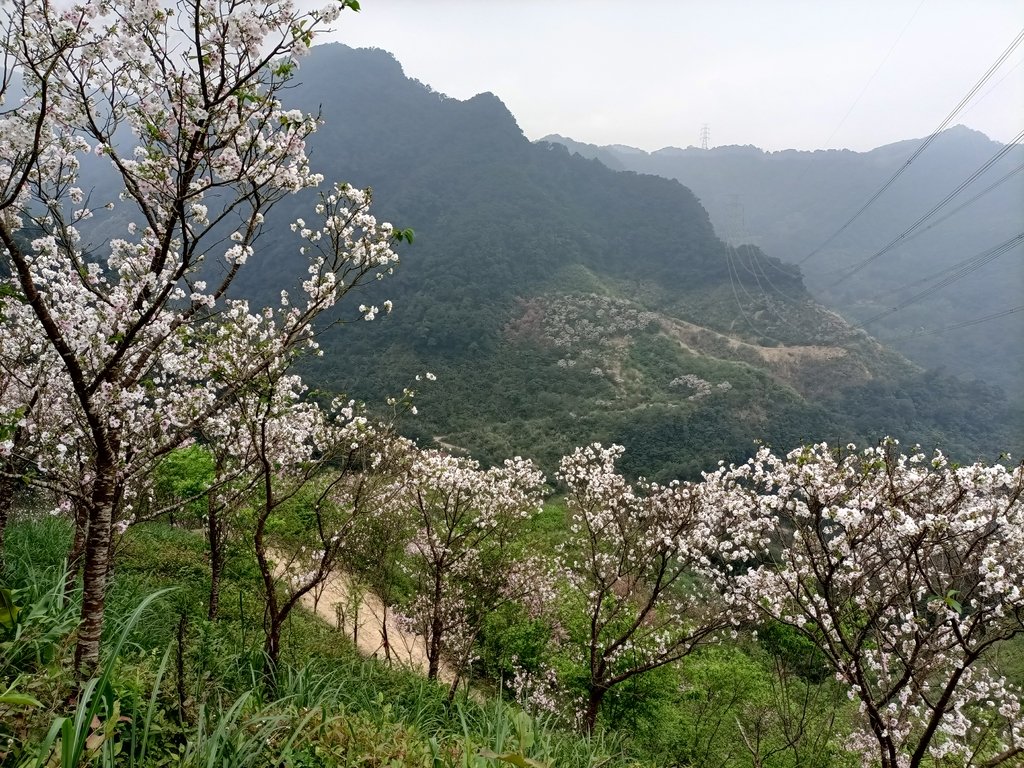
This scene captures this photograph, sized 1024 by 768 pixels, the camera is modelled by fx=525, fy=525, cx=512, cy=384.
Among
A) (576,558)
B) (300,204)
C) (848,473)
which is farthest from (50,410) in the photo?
(300,204)

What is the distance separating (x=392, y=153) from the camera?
13512 centimetres

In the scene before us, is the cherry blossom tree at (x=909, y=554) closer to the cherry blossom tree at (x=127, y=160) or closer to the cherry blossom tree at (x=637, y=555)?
the cherry blossom tree at (x=637, y=555)

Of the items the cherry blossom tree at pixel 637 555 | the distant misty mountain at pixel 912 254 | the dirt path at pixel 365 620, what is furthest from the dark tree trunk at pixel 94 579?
the distant misty mountain at pixel 912 254

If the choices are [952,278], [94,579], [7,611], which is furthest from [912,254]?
[7,611]

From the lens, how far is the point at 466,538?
1510 centimetres

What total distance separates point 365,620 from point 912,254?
186 m

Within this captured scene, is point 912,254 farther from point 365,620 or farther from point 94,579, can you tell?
point 94,579

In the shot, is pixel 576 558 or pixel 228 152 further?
pixel 576 558

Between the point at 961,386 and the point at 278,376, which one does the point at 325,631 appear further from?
the point at 961,386

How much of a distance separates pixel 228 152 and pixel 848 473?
7761 mm

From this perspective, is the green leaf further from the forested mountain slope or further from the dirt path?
the forested mountain slope

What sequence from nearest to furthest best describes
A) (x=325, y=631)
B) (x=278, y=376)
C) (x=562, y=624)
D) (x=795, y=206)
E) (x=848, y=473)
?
(x=278, y=376) < (x=848, y=473) < (x=325, y=631) < (x=562, y=624) < (x=795, y=206)

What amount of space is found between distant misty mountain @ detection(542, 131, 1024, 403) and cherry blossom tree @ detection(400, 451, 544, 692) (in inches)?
3508

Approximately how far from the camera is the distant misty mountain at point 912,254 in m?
101
